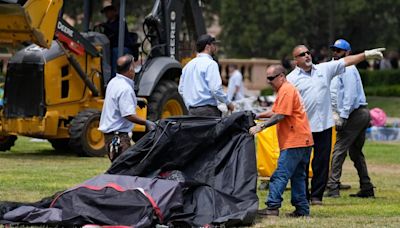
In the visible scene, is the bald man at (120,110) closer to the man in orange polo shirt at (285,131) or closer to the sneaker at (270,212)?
the man in orange polo shirt at (285,131)

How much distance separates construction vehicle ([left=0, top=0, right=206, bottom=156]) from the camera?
18.5 metres

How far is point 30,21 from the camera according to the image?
15.7m

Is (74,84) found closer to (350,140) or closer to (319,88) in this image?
(350,140)

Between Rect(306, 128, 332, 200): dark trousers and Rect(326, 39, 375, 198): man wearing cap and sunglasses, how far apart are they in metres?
1.17

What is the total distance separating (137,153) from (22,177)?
4.55m

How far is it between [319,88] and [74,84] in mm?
7623

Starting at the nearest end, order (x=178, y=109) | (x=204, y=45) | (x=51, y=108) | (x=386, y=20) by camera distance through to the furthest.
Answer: (x=204, y=45)
(x=51, y=108)
(x=178, y=109)
(x=386, y=20)

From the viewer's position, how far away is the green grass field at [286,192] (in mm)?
11422

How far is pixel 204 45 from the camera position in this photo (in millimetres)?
13438

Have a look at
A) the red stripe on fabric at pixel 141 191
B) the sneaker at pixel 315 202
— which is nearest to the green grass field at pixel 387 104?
the sneaker at pixel 315 202

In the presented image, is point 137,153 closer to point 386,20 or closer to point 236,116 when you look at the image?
point 236,116

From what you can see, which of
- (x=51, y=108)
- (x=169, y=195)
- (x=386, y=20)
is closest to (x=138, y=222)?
(x=169, y=195)

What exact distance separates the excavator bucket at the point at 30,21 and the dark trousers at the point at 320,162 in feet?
15.8

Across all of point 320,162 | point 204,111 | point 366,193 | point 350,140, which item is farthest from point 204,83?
point 366,193
